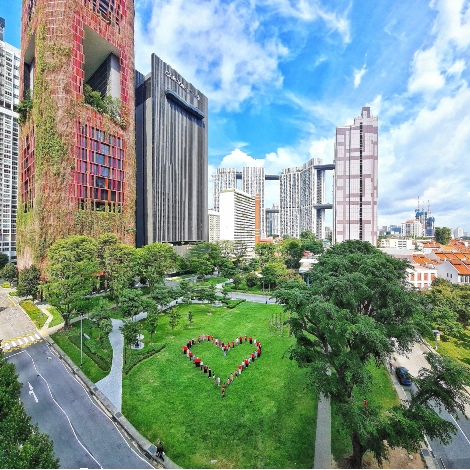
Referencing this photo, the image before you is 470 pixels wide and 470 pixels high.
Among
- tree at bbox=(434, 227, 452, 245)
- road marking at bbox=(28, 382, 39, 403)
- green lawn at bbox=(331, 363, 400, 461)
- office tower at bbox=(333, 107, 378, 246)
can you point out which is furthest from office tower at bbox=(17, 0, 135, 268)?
tree at bbox=(434, 227, 452, 245)

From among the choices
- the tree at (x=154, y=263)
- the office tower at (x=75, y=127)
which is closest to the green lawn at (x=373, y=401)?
the tree at (x=154, y=263)

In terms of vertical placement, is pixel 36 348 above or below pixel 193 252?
below

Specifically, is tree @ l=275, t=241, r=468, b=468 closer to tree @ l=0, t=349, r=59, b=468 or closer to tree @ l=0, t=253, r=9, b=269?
tree @ l=0, t=349, r=59, b=468

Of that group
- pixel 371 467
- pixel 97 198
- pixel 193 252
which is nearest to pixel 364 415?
pixel 371 467

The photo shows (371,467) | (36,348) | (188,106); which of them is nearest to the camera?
(371,467)

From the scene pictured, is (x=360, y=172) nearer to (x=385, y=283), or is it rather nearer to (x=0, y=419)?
(x=385, y=283)
